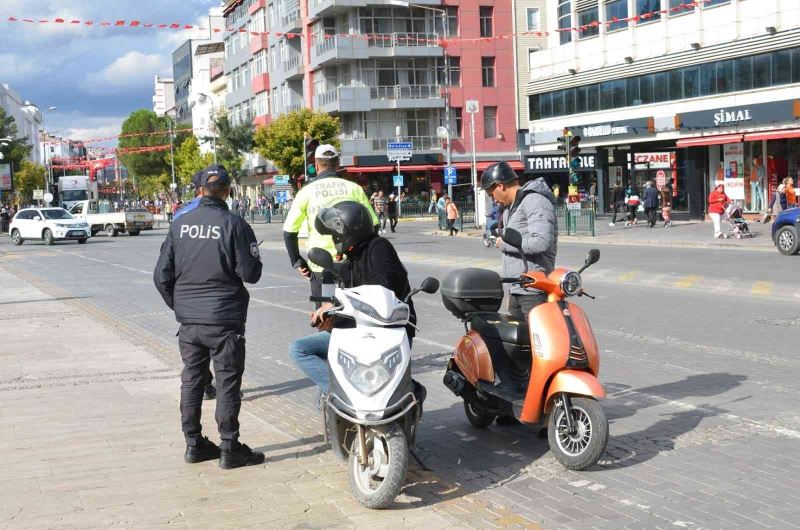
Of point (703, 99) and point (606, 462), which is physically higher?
point (703, 99)

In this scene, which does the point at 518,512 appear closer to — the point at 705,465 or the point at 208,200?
the point at 705,465

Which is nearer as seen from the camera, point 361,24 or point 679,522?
point 679,522

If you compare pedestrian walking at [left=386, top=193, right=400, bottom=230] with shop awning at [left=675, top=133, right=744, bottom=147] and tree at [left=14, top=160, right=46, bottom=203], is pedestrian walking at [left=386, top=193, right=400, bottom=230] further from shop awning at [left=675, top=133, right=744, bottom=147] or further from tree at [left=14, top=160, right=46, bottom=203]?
tree at [left=14, top=160, right=46, bottom=203]

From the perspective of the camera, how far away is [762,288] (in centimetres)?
1516

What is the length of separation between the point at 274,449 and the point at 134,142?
125191mm

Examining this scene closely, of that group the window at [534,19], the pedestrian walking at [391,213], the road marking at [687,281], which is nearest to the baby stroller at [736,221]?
the road marking at [687,281]

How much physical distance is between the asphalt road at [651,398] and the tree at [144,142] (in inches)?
4271

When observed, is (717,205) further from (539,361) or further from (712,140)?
(539,361)

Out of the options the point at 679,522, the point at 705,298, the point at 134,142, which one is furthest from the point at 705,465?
the point at 134,142

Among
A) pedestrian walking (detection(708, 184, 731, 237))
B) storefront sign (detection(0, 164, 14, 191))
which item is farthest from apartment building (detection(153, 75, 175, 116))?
pedestrian walking (detection(708, 184, 731, 237))

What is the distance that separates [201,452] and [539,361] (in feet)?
7.19

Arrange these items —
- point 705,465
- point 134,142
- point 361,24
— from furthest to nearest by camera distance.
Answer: point 134,142 < point 361,24 < point 705,465

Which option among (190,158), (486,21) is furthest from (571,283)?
(190,158)

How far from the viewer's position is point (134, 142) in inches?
4948
